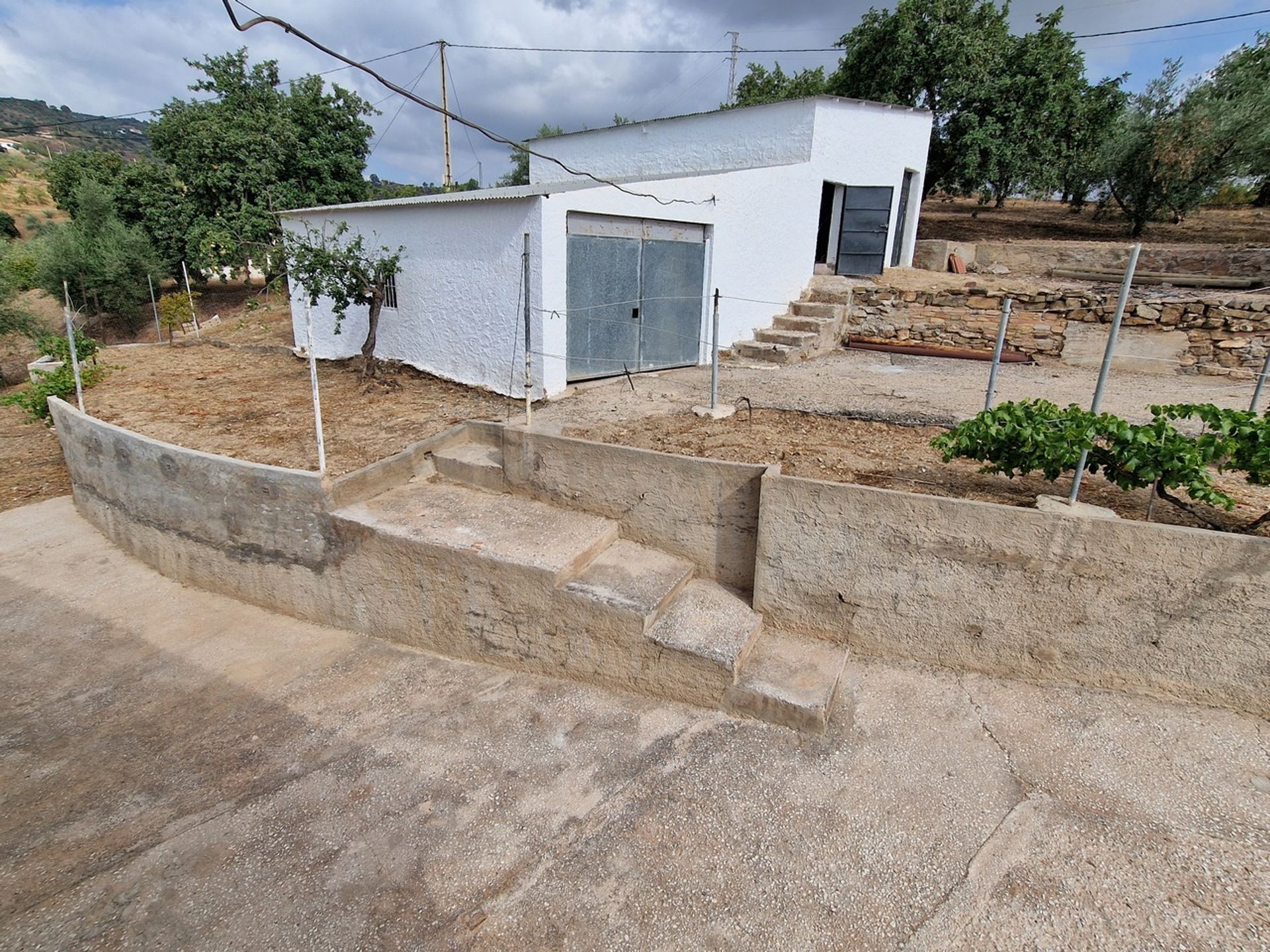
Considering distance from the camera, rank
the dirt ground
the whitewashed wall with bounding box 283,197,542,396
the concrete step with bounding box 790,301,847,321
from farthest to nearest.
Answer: the dirt ground → the concrete step with bounding box 790,301,847,321 → the whitewashed wall with bounding box 283,197,542,396

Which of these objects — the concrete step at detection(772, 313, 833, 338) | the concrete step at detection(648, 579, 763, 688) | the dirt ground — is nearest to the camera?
the concrete step at detection(648, 579, 763, 688)

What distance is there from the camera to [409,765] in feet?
13.7

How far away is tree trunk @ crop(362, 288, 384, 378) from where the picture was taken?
9.50 meters

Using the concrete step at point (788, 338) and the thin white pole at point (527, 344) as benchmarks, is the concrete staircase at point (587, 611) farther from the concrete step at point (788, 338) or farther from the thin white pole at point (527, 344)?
the concrete step at point (788, 338)

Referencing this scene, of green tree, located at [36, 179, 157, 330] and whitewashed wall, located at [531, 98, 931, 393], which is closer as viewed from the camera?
whitewashed wall, located at [531, 98, 931, 393]

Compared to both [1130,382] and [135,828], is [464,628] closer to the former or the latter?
[135,828]

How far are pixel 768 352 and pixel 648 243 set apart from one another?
2513 mm

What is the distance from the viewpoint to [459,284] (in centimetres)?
880

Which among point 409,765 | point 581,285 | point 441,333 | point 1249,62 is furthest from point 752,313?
point 1249,62

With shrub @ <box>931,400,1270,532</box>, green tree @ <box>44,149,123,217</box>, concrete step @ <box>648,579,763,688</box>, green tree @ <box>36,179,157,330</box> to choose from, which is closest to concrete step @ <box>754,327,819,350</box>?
shrub @ <box>931,400,1270,532</box>

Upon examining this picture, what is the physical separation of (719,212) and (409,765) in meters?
8.59

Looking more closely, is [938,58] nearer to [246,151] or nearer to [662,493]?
[662,493]

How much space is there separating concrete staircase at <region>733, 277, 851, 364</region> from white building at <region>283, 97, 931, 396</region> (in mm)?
277

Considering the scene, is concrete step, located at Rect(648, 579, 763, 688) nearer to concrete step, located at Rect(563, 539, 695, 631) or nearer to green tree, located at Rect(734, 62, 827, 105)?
concrete step, located at Rect(563, 539, 695, 631)
